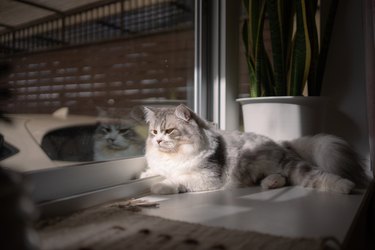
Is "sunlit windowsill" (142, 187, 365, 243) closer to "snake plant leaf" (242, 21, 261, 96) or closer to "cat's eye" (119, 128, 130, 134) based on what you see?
"cat's eye" (119, 128, 130, 134)

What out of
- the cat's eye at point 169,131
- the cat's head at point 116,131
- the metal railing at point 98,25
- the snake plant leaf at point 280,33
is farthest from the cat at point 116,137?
the snake plant leaf at point 280,33

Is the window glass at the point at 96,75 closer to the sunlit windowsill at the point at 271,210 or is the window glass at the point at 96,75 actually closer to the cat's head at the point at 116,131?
the cat's head at the point at 116,131

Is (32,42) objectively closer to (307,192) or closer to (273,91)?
(307,192)

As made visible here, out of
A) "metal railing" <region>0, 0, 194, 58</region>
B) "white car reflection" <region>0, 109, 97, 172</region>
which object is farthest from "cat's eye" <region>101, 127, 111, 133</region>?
"metal railing" <region>0, 0, 194, 58</region>

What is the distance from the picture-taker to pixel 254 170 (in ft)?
4.42

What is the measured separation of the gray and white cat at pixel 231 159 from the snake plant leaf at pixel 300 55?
0.30 metres

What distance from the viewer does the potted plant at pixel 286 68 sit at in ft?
5.03

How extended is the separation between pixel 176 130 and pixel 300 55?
2.46 ft

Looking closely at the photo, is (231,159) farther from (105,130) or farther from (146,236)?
(146,236)

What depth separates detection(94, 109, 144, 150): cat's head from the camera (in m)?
1.34

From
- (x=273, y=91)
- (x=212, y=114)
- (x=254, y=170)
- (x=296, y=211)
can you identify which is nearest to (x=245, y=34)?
(x=273, y=91)

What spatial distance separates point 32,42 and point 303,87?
1.26 m

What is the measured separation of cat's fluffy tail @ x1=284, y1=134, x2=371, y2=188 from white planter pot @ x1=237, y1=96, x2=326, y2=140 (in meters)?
0.15

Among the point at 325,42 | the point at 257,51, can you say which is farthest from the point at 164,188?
the point at 325,42
